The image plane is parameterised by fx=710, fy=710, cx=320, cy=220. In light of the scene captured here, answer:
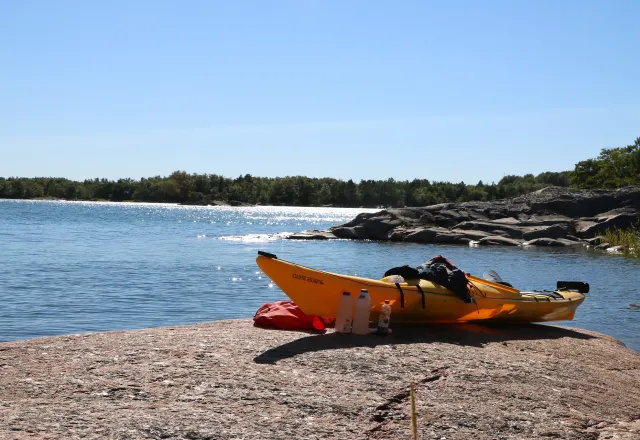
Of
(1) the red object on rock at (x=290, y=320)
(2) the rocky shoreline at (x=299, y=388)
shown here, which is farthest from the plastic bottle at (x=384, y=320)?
(1) the red object on rock at (x=290, y=320)

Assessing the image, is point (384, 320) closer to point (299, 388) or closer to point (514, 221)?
point (299, 388)

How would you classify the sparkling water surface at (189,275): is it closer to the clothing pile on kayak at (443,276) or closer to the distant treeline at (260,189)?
the clothing pile on kayak at (443,276)

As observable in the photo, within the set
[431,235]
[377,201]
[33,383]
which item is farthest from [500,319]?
[377,201]

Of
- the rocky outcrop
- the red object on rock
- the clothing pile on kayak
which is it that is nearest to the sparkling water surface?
the rocky outcrop

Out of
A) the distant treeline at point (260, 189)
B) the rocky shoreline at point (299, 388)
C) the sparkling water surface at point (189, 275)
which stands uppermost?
the distant treeline at point (260, 189)

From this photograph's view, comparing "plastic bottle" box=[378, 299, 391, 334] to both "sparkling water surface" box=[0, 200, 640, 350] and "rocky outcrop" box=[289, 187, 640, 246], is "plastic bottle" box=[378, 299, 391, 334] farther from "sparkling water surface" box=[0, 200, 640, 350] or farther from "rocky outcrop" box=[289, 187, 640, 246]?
"rocky outcrop" box=[289, 187, 640, 246]

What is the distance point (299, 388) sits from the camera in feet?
23.0

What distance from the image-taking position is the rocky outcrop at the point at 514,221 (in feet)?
163

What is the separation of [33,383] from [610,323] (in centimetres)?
1380

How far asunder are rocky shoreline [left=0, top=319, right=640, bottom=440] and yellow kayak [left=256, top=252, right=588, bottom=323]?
28.3 inches

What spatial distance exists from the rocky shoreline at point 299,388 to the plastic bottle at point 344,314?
22 cm

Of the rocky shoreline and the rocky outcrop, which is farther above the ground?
the rocky outcrop

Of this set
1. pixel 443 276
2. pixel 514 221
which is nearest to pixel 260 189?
pixel 514 221

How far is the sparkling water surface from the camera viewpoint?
53.6ft
